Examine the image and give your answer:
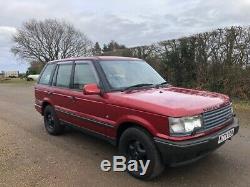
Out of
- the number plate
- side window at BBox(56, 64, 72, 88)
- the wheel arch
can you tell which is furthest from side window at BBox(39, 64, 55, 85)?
the number plate

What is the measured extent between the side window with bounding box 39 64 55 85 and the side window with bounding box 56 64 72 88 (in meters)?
0.44

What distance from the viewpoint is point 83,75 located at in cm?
590

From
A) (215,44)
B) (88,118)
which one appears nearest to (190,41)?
(215,44)

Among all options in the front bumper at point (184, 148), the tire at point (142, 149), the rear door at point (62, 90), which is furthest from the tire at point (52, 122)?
the front bumper at point (184, 148)

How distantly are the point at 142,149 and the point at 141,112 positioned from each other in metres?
0.59

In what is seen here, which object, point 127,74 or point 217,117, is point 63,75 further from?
point 217,117

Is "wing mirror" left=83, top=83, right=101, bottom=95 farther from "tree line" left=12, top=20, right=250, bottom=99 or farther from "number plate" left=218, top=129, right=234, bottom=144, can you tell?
"tree line" left=12, top=20, right=250, bottom=99

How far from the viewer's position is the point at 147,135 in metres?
4.42

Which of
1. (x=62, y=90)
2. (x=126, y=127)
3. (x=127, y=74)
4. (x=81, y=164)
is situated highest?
(x=127, y=74)

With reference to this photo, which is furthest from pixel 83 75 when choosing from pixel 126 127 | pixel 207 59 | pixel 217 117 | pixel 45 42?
pixel 45 42

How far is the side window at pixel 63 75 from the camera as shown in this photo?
6.43m

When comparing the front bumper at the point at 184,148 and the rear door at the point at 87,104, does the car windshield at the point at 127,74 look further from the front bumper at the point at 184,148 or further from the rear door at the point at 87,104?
the front bumper at the point at 184,148

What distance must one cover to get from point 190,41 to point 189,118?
30.0 feet

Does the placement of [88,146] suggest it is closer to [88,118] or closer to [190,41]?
[88,118]
